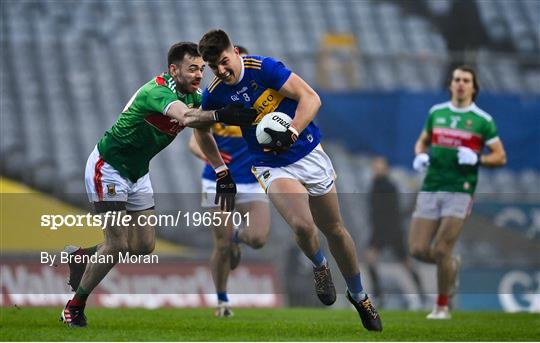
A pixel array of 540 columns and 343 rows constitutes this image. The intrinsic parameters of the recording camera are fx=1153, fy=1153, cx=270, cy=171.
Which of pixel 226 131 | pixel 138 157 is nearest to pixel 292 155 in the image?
pixel 138 157

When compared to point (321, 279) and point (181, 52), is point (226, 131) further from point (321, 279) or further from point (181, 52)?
point (321, 279)

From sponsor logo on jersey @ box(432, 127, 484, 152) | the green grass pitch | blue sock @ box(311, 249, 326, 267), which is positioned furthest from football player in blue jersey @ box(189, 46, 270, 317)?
blue sock @ box(311, 249, 326, 267)

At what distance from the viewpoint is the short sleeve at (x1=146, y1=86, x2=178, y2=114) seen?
8.55 m

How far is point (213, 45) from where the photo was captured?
8.28 m

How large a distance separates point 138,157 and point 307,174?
140 cm

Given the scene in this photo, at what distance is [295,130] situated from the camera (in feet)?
27.4

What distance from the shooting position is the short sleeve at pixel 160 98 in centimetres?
855

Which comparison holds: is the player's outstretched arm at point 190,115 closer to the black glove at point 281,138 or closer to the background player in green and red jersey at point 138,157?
the background player in green and red jersey at point 138,157

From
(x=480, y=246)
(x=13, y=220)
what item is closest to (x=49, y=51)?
(x=13, y=220)

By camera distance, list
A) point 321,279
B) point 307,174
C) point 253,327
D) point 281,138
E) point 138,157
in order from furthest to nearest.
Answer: point 253,327
point 138,157
point 307,174
point 321,279
point 281,138

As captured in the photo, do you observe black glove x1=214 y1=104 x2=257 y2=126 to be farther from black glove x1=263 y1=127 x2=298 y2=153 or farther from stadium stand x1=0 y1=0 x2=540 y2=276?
stadium stand x1=0 y1=0 x2=540 y2=276

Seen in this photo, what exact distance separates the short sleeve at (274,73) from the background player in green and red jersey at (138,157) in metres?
0.56

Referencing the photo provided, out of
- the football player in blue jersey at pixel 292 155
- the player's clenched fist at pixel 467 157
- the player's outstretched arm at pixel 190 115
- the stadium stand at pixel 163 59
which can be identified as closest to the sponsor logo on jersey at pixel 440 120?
the player's clenched fist at pixel 467 157

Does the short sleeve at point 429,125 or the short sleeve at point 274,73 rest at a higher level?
the short sleeve at point 274,73
